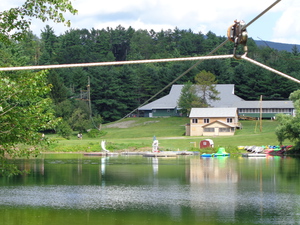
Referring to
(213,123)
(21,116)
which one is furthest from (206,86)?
(21,116)

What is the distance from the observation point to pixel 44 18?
2158 cm

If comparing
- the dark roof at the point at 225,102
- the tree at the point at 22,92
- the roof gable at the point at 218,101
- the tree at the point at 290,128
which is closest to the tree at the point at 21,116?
the tree at the point at 22,92

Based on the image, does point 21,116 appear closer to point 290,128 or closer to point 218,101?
point 290,128

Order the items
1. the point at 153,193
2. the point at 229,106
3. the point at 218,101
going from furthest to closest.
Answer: the point at 218,101
the point at 229,106
the point at 153,193

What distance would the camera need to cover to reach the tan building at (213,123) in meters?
92.8

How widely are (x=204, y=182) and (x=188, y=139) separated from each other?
4057cm

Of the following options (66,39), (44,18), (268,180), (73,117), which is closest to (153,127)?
(73,117)

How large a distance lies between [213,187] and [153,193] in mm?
6060

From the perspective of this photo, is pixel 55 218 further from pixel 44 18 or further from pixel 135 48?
pixel 135 48

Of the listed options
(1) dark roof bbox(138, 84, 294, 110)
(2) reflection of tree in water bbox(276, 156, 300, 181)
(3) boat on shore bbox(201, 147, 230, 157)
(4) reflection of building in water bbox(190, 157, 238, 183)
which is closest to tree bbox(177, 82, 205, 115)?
(1) dark roof bbox(138, 84, 294, 110)

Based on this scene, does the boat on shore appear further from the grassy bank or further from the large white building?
the large white building

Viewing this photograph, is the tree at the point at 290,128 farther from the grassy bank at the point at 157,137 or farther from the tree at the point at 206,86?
the tree at the point at 206,86

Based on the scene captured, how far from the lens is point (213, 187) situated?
41.7 meters

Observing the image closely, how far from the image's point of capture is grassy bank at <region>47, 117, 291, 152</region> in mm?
76500
